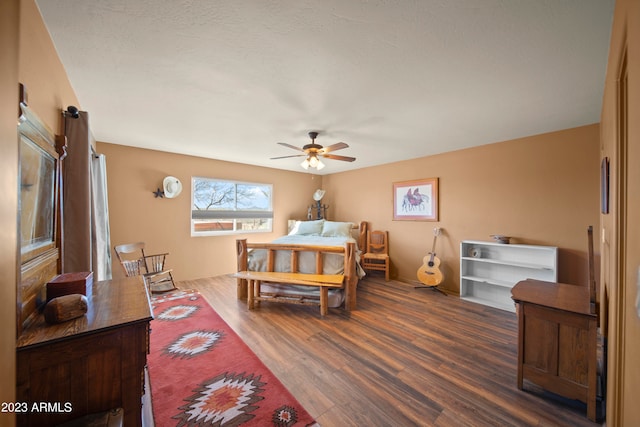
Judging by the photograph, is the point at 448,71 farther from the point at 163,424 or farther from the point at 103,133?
the point at 103,133

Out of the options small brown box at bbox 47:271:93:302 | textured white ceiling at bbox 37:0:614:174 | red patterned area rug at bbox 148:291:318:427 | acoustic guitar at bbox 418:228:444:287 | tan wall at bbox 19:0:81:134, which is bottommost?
red patterned area rug at bbox 148:291:318:427

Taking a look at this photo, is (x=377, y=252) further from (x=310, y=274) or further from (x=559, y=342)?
(x=559, y=342)

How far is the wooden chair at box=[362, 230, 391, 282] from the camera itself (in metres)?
4.53

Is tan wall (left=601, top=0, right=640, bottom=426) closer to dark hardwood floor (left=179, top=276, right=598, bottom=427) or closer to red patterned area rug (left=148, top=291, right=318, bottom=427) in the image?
dark hardwood floor (left=179, top=276, right=598, bottom=427)

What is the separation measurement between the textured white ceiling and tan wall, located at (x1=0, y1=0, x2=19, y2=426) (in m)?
0.72

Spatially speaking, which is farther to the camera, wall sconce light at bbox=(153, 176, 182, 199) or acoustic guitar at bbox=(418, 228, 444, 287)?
wall sconce light at bbox=(153, 176, 182, 199)

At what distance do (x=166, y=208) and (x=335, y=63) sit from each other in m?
3.78

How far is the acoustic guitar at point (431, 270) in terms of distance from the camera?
3.72m

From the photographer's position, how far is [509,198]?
10.6 feet

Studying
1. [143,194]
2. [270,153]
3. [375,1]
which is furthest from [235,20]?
[143,194]

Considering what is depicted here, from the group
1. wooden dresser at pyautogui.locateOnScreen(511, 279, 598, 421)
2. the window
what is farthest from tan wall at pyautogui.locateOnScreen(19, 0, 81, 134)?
wooden dresser at pyautogui.locateOnScreen(511, 279, 598, 421)

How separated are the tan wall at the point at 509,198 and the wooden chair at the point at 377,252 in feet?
0.47

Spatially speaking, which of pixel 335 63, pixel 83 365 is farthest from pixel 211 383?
pixel 335 63

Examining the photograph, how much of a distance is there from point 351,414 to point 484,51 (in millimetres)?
2461
